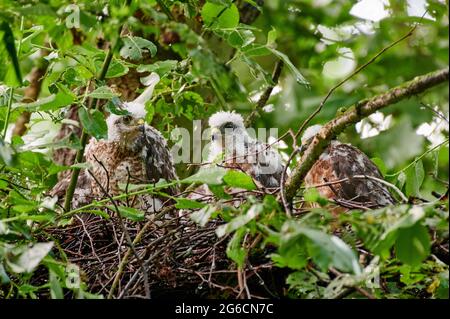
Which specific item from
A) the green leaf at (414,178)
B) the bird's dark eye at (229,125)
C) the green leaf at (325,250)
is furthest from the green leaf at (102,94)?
the bird's dark eye at (229,125)

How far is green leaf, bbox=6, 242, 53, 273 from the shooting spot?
205cm

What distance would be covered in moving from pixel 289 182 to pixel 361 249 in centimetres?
35

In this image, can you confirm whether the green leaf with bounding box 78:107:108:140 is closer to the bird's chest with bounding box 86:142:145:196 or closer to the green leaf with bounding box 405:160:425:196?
the green leaf with bounding box 405:160:425:196

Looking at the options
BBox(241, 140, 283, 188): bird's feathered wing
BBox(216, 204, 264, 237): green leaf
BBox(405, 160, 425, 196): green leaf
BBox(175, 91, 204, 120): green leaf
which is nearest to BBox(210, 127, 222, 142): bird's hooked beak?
BBox(241, 140, 283, 188): bird's feathered wing

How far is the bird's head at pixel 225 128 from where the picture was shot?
4715 millimetres

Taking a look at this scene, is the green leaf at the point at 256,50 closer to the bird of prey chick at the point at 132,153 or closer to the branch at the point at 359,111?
the branch at the point at 359,111

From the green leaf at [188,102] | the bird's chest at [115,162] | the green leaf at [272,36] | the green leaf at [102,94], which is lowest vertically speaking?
the bird's chest at [115,162]

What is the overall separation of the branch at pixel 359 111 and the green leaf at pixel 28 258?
0.88 meters

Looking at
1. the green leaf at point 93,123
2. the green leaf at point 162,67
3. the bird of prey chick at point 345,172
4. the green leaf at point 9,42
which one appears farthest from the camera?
the bird of prey chick at point 345,172

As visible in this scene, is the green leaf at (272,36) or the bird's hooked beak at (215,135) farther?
the bird's hooked beak at (215,135)

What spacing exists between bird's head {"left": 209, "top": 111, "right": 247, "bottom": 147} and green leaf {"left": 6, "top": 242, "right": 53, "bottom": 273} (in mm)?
2669

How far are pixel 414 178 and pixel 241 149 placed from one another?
1.61 metres

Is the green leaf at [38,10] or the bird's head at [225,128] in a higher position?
the green leaf at [38,10]

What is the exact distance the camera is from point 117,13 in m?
2.03
